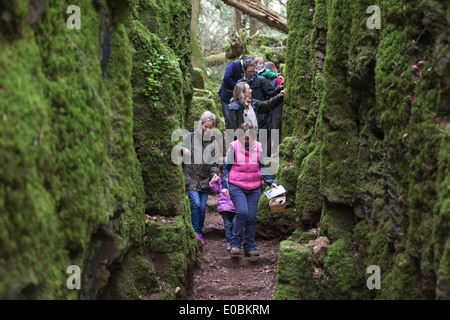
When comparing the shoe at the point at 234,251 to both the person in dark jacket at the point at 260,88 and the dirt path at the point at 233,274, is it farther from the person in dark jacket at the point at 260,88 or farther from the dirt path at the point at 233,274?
the person in dark jacket at the point at 260,88

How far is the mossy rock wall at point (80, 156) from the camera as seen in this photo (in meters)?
3.07

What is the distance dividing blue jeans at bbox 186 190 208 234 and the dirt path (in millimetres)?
624

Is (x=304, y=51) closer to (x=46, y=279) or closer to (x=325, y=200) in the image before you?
(x=325, y=200)

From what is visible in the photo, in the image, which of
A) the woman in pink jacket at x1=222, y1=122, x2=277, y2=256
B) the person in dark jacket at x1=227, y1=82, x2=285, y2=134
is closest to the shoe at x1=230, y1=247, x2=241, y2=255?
the woman in pink jacket at x1=222, y1=122, x2=277, y2=256

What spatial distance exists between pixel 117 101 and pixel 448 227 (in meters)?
3.86

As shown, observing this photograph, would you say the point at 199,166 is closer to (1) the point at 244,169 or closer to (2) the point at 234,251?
(1) the point at 244,169

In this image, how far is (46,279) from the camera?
3.37 m

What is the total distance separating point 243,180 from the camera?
8445 mm

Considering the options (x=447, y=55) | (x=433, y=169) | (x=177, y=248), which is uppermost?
(x=447, y=55)

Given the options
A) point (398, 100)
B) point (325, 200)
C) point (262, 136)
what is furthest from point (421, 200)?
point (262, 136)

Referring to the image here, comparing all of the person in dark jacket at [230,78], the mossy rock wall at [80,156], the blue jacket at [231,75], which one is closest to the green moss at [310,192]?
the mossy rock wall at [80,156]

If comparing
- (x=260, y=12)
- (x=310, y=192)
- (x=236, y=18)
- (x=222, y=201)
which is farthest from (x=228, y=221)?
(x=236, y=18)

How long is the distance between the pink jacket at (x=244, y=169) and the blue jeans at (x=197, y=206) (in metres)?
0.78

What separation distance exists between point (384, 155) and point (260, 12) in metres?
12.9
